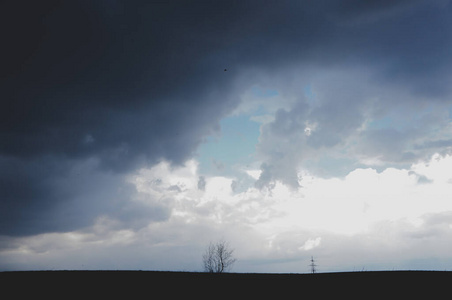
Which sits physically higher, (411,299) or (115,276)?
(115,276)

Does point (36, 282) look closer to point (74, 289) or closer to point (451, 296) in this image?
point (74, 289)

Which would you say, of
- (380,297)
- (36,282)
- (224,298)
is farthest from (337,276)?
(36,282)

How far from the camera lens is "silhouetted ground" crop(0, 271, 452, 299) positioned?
20.6 metres

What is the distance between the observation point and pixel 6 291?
66.3ft

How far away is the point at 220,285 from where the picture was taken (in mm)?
23438

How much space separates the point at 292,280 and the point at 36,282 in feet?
62.7

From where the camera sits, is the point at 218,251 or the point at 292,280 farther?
the point at 218,251

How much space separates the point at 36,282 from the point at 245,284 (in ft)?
49.2

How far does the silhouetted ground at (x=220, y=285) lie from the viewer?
67.4 feet

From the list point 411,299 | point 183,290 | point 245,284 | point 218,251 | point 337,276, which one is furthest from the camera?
point 218,251

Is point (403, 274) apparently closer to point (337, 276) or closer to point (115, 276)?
point (337, 276)

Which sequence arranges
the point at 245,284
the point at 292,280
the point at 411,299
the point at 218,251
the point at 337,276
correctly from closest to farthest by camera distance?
the point at 411,299 → the point at 245,284 → the point at 292,280 → the point at 337,276 → the point at 218,251

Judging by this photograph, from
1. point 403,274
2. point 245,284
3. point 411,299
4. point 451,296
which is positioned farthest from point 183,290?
point 403,274

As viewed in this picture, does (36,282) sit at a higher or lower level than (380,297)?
higher
